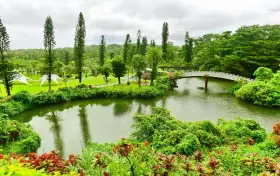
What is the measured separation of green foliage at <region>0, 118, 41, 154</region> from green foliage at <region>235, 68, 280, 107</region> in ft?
69.3

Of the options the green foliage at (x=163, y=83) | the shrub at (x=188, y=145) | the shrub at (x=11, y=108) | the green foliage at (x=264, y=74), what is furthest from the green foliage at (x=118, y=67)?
the shrub at (x=188, y=145)

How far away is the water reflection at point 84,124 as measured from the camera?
15.5 metres

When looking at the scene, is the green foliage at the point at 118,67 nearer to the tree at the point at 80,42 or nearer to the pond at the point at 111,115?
the tree at the point at 80,42

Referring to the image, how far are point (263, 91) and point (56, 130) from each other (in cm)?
2036

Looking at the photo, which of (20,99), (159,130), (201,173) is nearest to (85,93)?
(20,99)

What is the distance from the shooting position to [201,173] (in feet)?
17.1

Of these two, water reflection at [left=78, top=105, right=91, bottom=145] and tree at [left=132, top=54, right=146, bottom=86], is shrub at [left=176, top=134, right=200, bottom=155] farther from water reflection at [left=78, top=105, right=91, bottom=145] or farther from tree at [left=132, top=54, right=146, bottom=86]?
tree at [left=132, top=54, right=146, bottom=86]

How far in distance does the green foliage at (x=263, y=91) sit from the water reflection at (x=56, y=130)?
1941 centimetres

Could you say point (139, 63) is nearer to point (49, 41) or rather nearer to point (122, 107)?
point (122, 107)

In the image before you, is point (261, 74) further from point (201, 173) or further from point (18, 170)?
point (18, 170)

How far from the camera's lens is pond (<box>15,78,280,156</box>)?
1562 cm

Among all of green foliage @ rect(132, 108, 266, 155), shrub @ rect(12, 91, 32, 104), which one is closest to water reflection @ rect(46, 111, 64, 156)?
shrub @ rect(12, 91, 32, 104)

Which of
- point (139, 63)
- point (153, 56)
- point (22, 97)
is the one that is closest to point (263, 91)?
point (153, 56)

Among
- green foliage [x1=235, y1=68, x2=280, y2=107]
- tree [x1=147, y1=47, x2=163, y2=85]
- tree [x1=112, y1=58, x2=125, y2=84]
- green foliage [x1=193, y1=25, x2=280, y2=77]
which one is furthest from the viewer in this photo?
green foliage [x1=193, y1=25, x2=280, y2=77]
